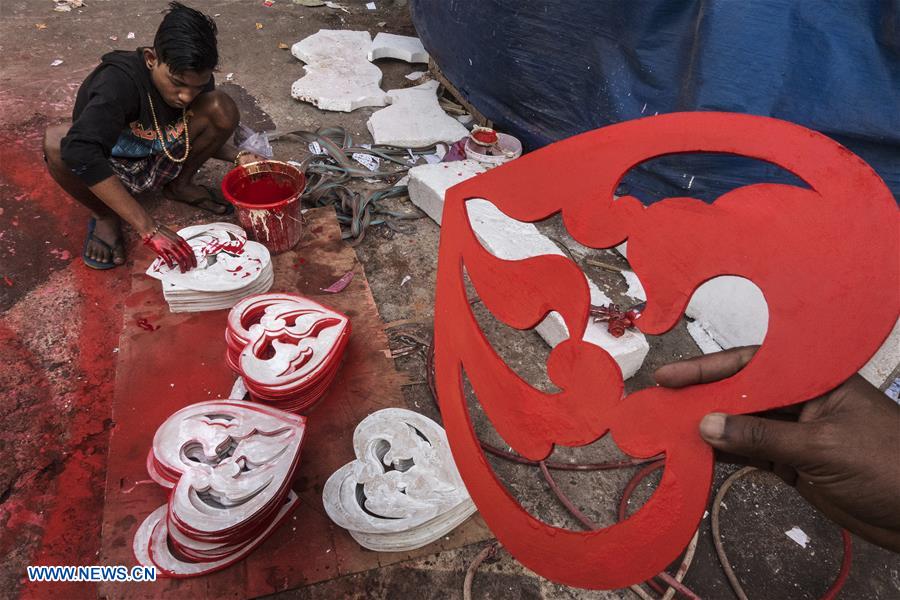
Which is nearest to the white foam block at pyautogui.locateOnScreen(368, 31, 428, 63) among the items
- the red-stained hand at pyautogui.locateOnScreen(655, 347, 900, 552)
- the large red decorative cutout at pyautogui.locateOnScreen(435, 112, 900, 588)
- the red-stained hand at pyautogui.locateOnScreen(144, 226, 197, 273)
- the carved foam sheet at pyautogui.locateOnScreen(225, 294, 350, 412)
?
the red-stained hand at pyautogui.locateOnScreen(144, 226, 197, 273)

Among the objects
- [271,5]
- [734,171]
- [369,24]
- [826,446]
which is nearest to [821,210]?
[826,446]

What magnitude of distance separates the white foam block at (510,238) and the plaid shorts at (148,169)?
135 cm

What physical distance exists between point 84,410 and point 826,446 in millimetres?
2549

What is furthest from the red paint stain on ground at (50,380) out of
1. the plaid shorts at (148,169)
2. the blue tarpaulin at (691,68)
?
the blue tarpaulin at (691,68)

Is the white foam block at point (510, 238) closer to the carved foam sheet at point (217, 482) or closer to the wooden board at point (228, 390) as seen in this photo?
the wooden board at point (228, 390)

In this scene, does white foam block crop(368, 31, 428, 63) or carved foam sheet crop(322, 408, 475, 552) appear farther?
white foam block crop(368, 31, 428, 63)

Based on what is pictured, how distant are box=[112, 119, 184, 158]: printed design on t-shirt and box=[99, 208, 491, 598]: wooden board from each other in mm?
585

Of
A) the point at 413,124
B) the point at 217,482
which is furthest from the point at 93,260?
the point at 413,124

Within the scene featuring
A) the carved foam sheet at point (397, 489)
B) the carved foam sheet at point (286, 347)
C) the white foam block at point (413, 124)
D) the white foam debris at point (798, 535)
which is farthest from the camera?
the white foam block at point (413, 124)

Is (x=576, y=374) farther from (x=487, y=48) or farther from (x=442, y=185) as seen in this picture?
(x=487, y=48)

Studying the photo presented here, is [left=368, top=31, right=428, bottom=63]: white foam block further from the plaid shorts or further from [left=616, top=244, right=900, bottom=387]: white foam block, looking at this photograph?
[left=616, top=244, right=900, bottom=387]: white foam block

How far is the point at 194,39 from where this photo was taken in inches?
89.5

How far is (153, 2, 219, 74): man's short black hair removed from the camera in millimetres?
2260

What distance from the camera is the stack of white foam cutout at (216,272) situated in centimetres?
237
